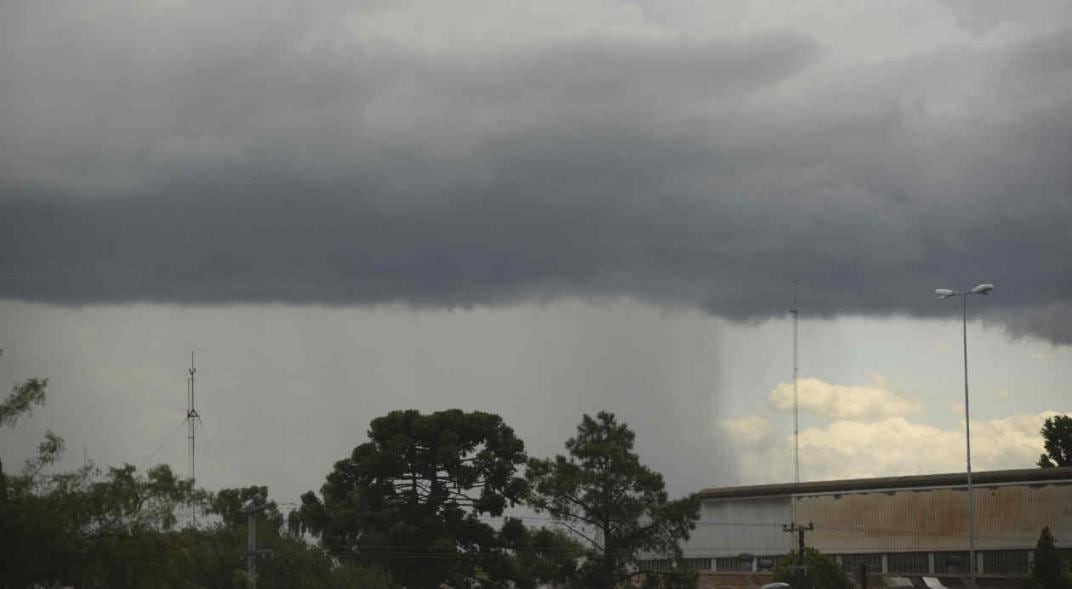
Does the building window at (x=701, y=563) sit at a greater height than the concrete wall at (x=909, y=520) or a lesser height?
lesser

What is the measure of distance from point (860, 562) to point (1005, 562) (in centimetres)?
1145

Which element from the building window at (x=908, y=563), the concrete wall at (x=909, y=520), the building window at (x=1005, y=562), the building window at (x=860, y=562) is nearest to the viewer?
the building window at (x=1005, y=562)

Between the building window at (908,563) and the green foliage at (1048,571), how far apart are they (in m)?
21.8

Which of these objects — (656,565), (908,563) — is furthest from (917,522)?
(656,565)

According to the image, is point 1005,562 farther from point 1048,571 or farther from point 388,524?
point 388,524

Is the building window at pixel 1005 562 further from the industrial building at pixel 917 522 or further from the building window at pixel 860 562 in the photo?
the building window at pixel 860 562

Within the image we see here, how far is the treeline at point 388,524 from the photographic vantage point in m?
56.3

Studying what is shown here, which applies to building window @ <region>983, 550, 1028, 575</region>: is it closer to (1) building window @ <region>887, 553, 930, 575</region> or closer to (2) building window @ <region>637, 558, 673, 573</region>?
(1) building window @ <region>887, 553, 930, 575</region>

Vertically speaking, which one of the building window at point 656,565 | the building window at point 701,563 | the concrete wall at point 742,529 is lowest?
the building window at point 701,563

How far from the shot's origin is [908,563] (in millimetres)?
119438

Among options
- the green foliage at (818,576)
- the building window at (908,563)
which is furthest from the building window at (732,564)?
the green foliage at (818,576)

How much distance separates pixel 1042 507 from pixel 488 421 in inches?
1795

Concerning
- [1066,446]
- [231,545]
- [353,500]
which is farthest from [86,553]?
[1066,446]

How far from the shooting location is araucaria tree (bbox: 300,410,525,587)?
322 feet
